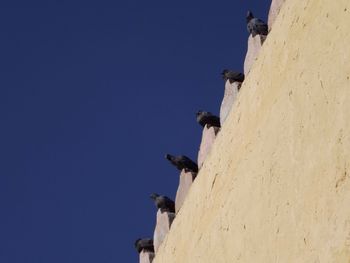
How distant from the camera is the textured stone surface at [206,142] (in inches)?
255

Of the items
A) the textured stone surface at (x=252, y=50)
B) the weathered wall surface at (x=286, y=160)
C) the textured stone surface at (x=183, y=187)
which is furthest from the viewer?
the textured stone surface at (x=183, y=187)

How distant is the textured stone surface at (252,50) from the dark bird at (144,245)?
1.61 meters

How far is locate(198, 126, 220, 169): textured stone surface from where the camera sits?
648 cm

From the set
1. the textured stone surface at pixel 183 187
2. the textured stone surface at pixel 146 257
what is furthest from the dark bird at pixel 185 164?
the textured stone surface at pixel 146 257

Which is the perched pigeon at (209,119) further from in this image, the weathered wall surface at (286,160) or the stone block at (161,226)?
the stone block at (161,226)

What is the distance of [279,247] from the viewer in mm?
4711

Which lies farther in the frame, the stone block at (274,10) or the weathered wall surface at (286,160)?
the stone block at (274,10)

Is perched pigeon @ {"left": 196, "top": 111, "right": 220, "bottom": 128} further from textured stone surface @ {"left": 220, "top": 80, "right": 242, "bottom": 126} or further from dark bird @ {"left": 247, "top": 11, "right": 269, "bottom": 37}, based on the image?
dark bird @ {"left": 247, "top": 11, "right": 269, "bottom": 37}

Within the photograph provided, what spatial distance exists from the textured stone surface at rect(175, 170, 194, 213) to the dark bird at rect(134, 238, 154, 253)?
494 millimetres

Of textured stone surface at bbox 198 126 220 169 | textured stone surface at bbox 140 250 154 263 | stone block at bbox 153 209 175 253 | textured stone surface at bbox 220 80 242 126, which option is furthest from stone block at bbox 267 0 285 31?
textured stone surface at bbox 140 250 154 263

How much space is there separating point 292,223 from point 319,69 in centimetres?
76

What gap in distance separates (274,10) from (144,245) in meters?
2.04

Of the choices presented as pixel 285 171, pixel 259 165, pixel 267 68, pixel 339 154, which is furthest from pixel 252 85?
pixel 339 154

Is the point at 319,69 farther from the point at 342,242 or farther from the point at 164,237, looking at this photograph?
the point at 164,237
